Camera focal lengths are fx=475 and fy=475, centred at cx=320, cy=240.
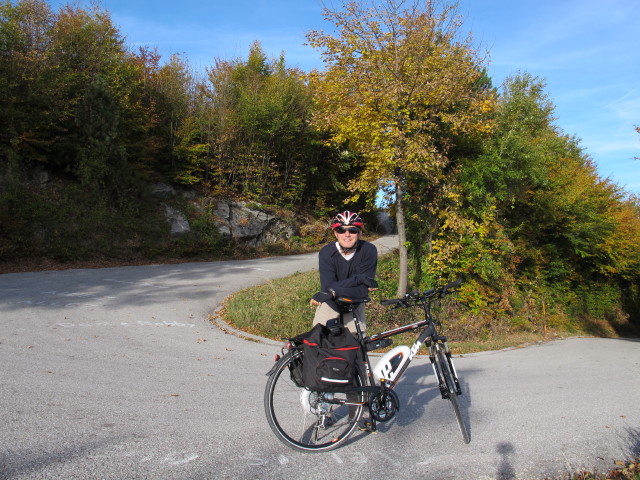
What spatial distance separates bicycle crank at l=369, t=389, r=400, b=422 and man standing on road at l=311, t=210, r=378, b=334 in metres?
0.59

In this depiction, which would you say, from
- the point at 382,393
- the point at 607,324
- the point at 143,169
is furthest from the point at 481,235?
the point at 143,169

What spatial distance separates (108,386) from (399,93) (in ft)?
31.8

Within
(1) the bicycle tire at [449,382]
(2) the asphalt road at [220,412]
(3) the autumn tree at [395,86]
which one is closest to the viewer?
(2) the asphalt road at [220,412]

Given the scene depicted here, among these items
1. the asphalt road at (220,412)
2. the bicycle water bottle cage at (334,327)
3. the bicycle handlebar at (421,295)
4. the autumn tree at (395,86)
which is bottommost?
the asphalt road at (220,412)

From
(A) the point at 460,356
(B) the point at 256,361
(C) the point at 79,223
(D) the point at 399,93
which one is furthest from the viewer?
(C) the point at 79,223

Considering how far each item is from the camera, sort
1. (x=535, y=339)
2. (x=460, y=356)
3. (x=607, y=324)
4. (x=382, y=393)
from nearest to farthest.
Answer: (x=382, y=393) < (x=460, y=356) < (x=535, y=339) < (x=607, y=324)

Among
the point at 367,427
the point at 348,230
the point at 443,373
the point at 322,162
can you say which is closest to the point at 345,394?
the point at 367,427

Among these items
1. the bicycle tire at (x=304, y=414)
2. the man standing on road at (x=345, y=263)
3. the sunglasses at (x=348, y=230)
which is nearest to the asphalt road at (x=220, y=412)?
the bicycle tire at (x=304, y=414)

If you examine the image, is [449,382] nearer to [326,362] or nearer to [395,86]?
[326,362]

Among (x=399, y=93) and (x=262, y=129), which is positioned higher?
(x=262, y=129)

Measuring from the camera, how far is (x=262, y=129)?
2753 centimetres

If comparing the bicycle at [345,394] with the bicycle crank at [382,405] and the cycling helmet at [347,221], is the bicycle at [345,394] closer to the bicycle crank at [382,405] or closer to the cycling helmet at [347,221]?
the bicycle crank at [382,405]

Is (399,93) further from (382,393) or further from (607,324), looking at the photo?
(607,324)

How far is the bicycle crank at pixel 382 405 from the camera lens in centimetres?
398
